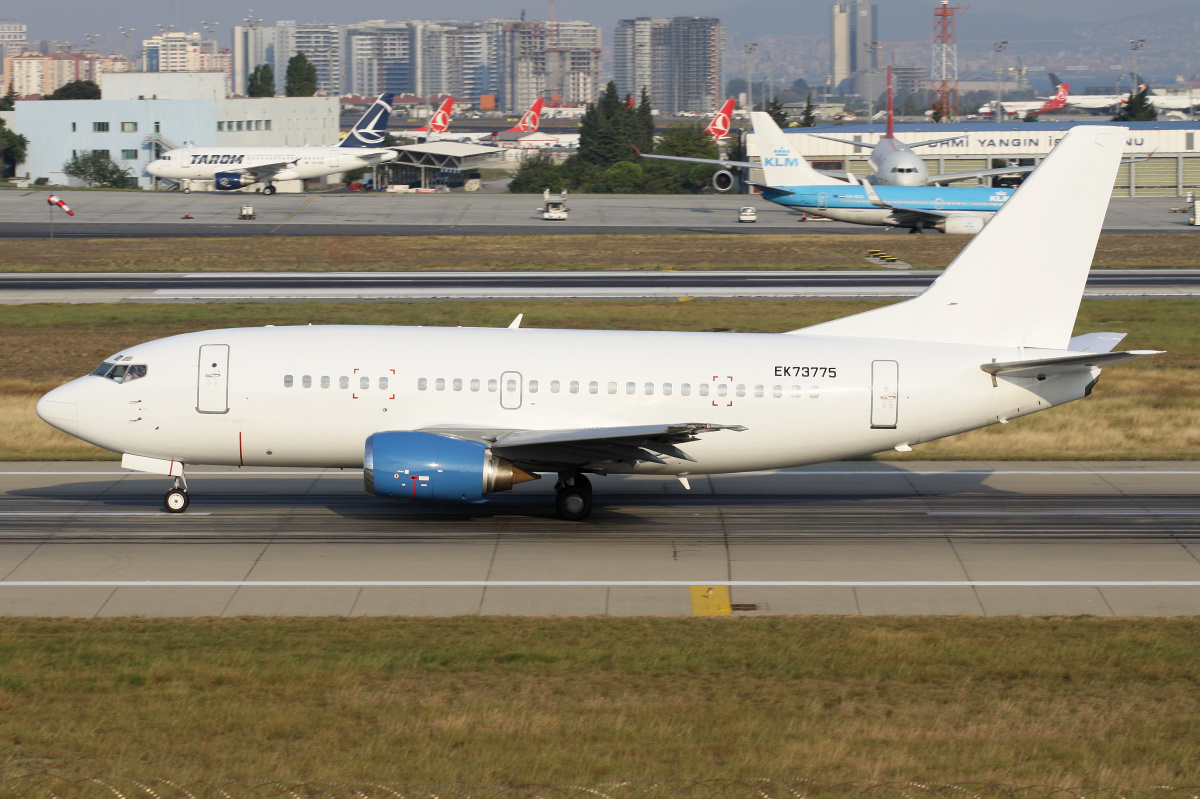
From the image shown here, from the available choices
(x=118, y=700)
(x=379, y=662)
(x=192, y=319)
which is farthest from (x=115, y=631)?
(x=192, y=319)

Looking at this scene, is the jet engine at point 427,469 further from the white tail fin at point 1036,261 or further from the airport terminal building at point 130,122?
the airport terminal building at point 130,122

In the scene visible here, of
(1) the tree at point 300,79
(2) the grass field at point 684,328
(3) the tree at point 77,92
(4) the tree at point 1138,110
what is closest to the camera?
(2) the grass field at point 684,328

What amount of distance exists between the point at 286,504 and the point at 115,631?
923cm

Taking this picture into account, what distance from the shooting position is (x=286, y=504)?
93.8 feet

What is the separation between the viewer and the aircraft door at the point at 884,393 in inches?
1037

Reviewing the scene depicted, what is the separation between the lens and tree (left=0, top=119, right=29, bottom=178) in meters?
147

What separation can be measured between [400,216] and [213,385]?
2978 inches

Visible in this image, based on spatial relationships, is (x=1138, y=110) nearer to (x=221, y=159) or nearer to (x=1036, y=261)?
(x=221, y=159)

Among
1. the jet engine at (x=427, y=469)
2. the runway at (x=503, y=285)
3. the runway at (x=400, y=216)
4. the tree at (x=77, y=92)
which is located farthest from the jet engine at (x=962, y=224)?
the tree at (x=77, y=92)

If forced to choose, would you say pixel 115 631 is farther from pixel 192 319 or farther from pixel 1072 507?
pixel 192 319

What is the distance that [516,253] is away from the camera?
76438 millimetres

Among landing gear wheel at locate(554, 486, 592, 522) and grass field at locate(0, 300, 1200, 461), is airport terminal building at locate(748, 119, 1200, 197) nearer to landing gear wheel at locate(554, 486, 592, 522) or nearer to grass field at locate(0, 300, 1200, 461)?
grass field at locate(0, 300, 1200, 461)

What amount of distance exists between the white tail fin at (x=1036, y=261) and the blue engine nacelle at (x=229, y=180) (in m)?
110

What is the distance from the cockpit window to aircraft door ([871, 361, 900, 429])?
15.9 meters
